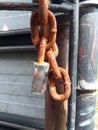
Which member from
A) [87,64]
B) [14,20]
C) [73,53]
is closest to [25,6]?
[73,53]

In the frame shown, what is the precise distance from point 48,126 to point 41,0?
806 millimetres

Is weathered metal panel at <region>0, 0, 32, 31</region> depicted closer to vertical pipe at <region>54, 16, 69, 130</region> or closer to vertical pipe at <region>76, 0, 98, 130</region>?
vertical pipe at <region>54, 16, 69, 130</region>

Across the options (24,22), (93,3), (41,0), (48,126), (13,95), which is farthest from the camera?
(13,95)

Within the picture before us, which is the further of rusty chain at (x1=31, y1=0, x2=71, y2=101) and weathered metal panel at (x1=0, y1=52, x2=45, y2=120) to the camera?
weathered metal panel at (x1=0, y1=52, x2=45, y2=120)

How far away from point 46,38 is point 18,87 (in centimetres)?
180

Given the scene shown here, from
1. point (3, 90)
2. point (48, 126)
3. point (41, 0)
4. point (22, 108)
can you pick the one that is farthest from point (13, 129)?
point (41, 0)

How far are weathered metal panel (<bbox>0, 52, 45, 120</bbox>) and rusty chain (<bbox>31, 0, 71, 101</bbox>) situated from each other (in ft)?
5.03

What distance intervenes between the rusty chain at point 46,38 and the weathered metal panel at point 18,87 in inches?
60.3

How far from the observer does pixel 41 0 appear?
81 centimetres

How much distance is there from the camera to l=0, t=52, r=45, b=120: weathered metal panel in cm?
248

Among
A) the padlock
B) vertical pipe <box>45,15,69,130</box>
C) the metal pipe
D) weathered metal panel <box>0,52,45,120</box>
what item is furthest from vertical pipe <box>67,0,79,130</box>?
weathered metal panel <box>0,52,45,120</box>

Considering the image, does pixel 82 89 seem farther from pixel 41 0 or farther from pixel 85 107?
pixel 41 0

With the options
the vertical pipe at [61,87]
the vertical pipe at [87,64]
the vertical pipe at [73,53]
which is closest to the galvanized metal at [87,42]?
the vertical pipe at [87,64]

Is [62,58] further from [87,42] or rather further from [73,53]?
[73,53]
